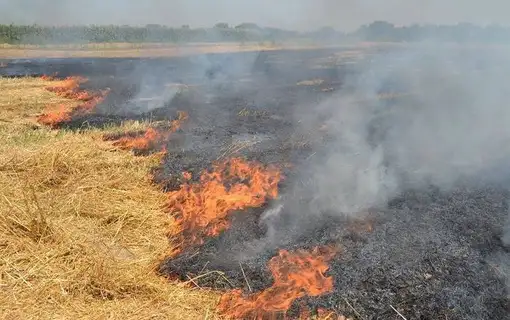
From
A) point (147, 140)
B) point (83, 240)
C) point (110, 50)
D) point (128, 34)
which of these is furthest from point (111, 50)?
point (83, 240)

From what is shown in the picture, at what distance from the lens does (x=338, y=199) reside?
5.47 metres

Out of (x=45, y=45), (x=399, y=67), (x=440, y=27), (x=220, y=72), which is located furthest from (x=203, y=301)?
(x=45, y=45)

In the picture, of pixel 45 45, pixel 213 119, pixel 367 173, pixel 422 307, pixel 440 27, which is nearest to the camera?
pixel 422 307

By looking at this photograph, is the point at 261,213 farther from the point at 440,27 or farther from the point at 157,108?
the point at 440,27

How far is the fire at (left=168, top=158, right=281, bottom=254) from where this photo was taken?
16.2 ft

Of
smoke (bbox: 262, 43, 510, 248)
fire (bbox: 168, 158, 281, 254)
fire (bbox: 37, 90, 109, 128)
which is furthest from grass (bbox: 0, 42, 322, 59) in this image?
fire (bbox: 168, 158, 281, 254)

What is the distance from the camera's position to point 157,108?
11852mm

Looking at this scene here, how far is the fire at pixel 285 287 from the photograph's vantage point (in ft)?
11.6

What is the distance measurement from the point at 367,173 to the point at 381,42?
36.8 m

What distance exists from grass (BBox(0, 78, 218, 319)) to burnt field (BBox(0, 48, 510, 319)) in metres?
0.30

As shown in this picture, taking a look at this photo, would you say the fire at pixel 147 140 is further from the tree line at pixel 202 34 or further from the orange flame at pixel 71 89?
the tree line at pixel 202 34

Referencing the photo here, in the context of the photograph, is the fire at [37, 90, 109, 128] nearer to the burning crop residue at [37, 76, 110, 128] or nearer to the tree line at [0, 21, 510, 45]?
the burning crop residue at [37, 76, 110, 128]

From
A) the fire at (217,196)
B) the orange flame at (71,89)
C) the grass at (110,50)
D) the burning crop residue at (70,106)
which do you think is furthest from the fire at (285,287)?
the grass at (110,50)

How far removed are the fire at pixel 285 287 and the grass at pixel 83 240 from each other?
0.24 meters
